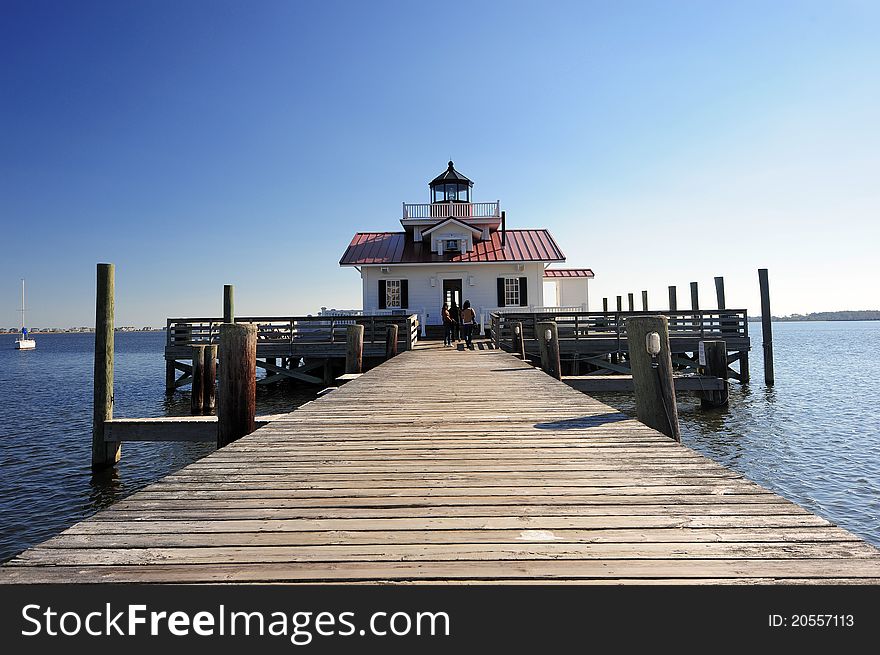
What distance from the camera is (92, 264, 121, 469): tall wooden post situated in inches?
367

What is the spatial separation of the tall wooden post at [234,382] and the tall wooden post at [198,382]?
9.23 meters

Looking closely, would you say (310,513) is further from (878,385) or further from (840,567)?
(878,385)

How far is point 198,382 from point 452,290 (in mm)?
15560

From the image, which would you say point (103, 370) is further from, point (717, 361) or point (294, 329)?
point (717, 361)

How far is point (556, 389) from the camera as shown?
8.00 m

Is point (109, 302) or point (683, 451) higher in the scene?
point (109, 302)

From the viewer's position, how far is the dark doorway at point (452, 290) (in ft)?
90.3

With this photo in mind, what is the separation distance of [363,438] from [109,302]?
7.46 m

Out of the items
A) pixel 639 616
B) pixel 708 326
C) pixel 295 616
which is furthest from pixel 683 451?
pixel 708 326

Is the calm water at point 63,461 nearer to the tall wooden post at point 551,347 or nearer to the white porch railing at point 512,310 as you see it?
the tall wooden post at point 551,347

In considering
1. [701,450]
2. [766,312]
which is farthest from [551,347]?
[766,312]

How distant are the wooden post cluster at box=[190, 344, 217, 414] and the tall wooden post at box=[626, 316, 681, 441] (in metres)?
12.4

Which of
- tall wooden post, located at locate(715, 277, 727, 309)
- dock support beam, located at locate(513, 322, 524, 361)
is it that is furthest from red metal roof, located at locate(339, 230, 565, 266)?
dock support beam, located at locate(513, 322, 524, 361)

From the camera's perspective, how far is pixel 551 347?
11562mm
